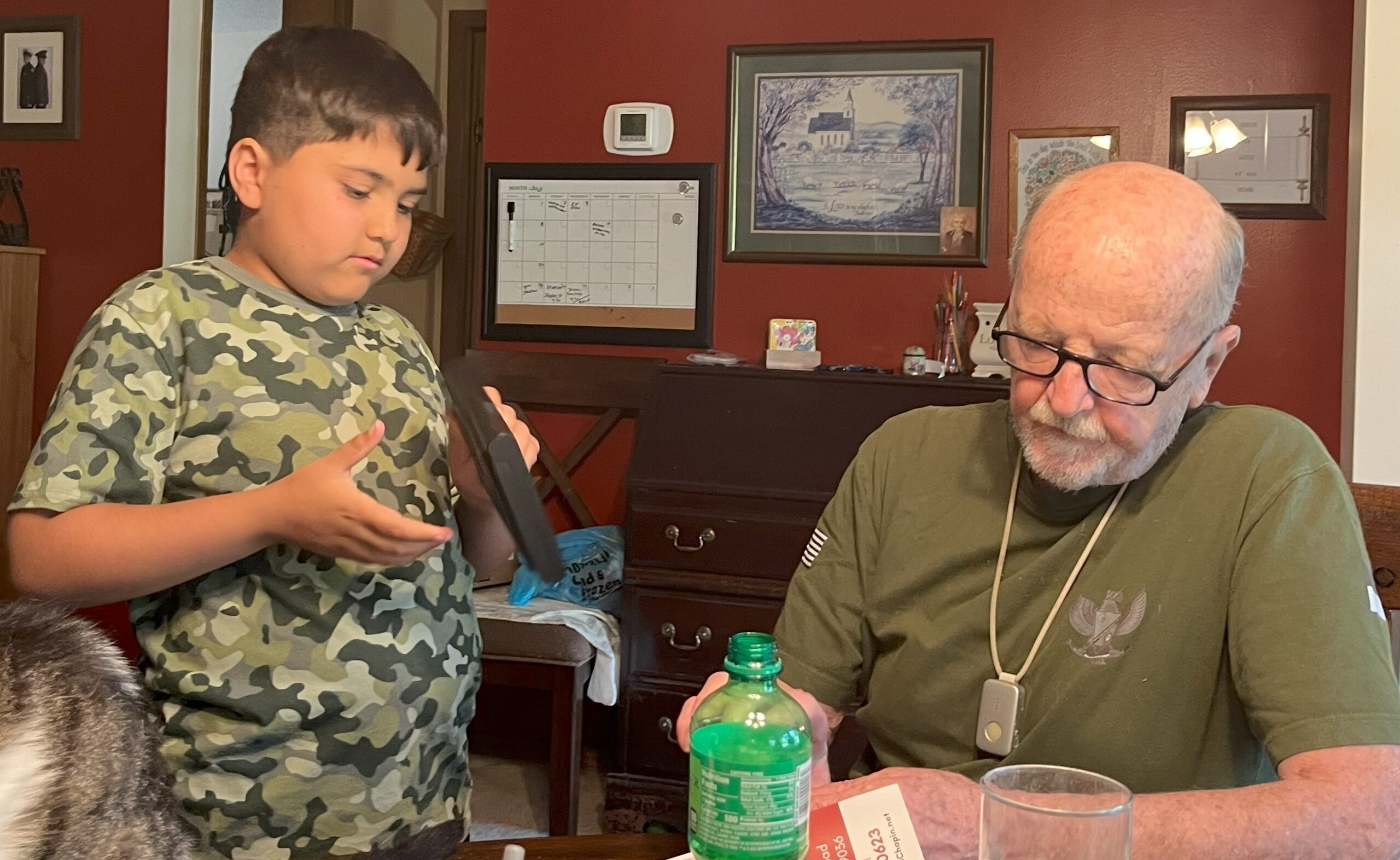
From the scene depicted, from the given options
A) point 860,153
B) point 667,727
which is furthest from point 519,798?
point 860,153

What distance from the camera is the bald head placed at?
3.87 feet

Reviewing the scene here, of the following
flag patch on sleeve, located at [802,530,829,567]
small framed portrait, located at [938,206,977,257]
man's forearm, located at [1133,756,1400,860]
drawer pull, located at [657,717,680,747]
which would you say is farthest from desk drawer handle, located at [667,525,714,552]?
man's forearm, located at [1133,756,1400,860]

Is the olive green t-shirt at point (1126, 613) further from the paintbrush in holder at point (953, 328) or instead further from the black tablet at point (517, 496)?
the paintbrush in holder at point (953, 328)

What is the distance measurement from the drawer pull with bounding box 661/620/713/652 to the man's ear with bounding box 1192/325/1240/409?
1.93m

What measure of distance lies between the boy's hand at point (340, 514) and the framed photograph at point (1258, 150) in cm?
297

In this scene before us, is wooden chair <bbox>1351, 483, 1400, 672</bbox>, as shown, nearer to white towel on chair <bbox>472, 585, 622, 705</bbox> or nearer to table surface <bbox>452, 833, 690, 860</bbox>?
table surface <bbox>452, 833, 690, 860</bbox>

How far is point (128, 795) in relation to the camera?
49 cm

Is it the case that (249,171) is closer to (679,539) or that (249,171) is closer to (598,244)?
(679,539)

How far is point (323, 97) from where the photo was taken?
3.99 feet

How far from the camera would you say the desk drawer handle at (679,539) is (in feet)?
10.1

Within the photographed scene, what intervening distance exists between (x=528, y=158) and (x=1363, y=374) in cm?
256

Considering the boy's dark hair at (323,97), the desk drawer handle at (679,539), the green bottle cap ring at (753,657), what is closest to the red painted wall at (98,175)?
the desk drawer handle at (679,539)

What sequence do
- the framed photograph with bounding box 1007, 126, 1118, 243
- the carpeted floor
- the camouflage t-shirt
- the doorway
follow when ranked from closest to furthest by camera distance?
the camouflage t-shirt → the carpeted floor → the framed photograph with bounding box 1007, 126, 1118, 243 → the doorway

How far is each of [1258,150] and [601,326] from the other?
205 centimetres
